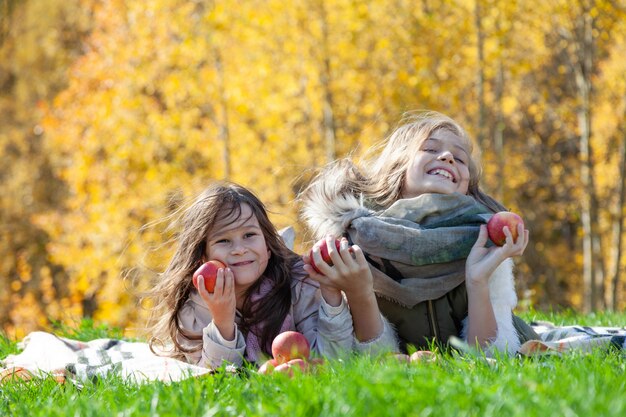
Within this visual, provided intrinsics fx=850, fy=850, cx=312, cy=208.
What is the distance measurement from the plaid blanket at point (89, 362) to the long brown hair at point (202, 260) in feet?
0.71

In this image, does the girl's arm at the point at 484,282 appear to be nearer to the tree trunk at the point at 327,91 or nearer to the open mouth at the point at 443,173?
the open mouth at the point at 443,173

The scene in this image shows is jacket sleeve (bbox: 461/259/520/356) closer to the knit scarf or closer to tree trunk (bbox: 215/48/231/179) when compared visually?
the knit scarf

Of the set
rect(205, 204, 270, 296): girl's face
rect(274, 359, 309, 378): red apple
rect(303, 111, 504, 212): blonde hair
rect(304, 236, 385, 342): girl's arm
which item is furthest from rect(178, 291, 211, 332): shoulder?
rect(274, 359, 309, 378): red apple

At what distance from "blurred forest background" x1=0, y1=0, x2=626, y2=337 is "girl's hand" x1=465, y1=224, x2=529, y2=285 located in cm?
181

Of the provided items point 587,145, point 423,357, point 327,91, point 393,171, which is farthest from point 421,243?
point 587,145

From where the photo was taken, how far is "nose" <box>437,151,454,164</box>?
4.29 metres

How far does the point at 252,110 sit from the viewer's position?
1267 centimetres

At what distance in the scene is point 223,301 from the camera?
3.81m

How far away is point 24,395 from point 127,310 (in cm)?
1324

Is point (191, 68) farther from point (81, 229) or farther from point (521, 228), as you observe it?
point (521, 228)

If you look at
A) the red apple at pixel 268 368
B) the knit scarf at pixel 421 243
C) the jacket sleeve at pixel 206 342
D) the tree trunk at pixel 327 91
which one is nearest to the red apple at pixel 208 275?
the jacket sleeve at pixel 206 342

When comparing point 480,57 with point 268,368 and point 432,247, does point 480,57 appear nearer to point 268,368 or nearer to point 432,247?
point 432,247

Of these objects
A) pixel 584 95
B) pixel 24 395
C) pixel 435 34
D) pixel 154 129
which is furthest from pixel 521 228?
pixel 154 129

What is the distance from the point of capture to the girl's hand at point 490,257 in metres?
3.91
